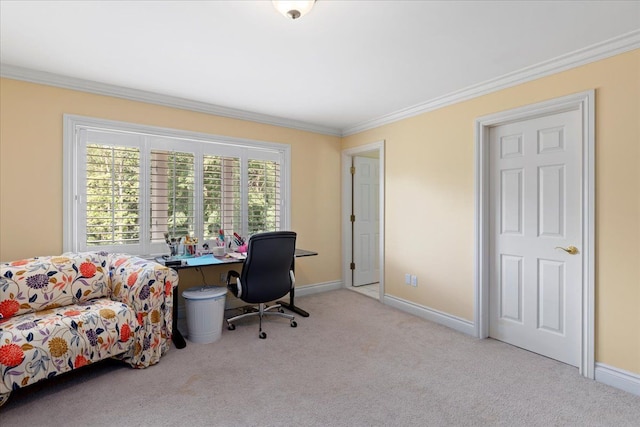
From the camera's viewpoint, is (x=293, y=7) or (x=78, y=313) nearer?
(x=293, y=7)

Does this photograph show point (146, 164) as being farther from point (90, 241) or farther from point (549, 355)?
point (549, 355)

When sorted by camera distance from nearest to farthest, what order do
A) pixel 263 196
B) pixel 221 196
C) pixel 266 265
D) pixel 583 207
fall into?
pixel 583 207
pixel 266 265
pixel 221 196
pixel 263 196

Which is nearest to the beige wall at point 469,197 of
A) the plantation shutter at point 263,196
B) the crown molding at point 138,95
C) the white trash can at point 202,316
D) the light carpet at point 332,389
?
the light carpet at point 332,389

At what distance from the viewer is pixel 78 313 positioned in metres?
2.34

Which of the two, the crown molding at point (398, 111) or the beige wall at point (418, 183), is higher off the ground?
the crown molding at point (398, 111)

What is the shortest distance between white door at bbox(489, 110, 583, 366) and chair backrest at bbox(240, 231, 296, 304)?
6.70 ft

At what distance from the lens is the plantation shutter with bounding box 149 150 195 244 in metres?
3.47

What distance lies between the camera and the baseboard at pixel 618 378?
87.2 inches

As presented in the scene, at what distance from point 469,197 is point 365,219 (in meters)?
2.01

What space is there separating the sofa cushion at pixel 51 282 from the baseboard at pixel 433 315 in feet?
10.2

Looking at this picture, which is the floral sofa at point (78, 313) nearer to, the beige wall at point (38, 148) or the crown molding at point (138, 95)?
the beige wall at point (38, 148)

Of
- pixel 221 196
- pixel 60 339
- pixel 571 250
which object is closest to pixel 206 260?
pixel 221 196

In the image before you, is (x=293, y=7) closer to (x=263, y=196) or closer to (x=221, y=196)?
(x=221, y=196)

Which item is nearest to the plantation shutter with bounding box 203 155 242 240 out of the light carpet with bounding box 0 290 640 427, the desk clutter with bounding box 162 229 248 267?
the desk clutter with bounding box 162 229 248 267
